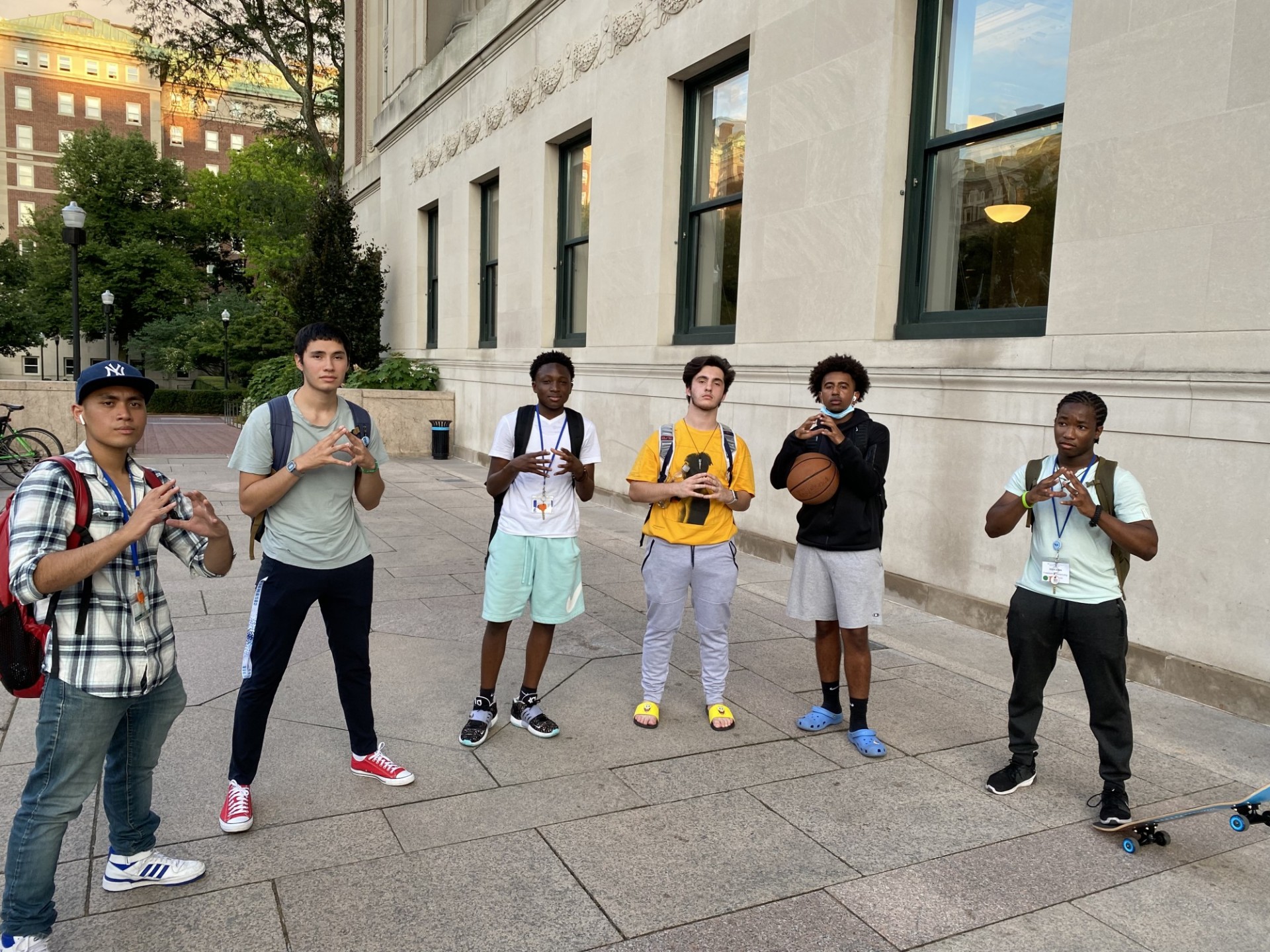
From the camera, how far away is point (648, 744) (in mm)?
4465

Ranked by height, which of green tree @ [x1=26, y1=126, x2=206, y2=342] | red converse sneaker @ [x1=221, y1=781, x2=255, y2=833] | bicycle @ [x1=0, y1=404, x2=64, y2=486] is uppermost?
green tree @ [x1=26, y1=126, x2=206, y2=342]

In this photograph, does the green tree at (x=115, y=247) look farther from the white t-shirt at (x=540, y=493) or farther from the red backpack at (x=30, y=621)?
the red backpack at (x=30, y=621)

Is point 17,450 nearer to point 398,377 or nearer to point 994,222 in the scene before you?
point 398,377

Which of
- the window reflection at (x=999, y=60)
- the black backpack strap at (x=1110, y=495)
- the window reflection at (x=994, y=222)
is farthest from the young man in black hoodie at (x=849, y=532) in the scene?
the window reflection at (x=999, y=60)

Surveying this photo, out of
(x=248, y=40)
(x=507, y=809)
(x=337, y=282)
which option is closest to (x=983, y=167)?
(x=507, y=809)

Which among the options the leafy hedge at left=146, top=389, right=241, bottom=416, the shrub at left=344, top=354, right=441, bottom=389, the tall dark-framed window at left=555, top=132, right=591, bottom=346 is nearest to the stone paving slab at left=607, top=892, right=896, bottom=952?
the tall dark-framed window at left=555, top=132, right=591, bottom=346

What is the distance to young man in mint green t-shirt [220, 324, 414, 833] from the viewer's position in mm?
3463

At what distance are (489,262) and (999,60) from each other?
11.8 metres

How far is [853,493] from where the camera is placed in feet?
14.7

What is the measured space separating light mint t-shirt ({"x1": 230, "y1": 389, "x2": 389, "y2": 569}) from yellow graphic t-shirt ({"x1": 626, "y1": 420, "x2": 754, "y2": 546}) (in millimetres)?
1498

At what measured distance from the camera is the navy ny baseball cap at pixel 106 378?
264cm

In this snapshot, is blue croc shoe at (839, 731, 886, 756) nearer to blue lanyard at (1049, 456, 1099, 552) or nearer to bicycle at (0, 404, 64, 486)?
blue lanyard at (1049, 456, 1099, 552)

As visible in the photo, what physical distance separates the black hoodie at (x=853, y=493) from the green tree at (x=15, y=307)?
190ft

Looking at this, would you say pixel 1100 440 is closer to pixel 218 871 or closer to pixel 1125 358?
pixel 1125 358
